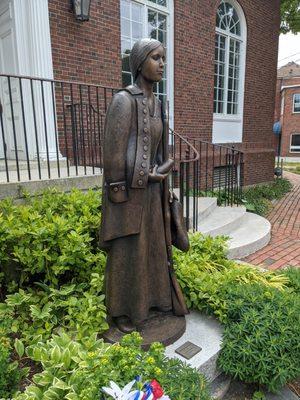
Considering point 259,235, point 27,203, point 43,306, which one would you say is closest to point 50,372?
point 43,306

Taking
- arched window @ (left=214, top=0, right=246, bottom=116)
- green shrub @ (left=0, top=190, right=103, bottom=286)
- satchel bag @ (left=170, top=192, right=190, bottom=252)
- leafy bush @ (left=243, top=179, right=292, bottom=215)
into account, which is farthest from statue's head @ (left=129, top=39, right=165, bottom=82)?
arched window @ (left=214, top=0, right=246, bottom=116)

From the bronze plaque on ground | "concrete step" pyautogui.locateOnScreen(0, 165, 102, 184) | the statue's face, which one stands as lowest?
the bronze plaque on ground

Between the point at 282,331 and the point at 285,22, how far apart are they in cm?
1368

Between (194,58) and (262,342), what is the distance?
269 inches

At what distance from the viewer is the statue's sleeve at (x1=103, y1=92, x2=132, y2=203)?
1829 millimetres

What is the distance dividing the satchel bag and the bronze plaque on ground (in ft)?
2.12

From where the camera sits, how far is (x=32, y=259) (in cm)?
259

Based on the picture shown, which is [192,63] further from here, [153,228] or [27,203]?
[153,228]

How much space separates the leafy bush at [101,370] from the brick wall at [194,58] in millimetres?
4399

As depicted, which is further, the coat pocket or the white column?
the white column

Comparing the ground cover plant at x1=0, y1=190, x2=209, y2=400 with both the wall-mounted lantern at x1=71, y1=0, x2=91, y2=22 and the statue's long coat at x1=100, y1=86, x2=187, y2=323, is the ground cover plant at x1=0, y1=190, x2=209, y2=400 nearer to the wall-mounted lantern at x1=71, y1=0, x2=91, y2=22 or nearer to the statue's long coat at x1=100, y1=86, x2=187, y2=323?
the statue's long coat at x1=100, y1=86, x2=187, y2=323

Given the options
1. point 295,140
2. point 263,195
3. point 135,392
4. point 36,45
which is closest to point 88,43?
point 36,45

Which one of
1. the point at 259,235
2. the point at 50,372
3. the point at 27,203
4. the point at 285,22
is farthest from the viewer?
the point at 285,22

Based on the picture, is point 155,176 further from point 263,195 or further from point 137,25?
point 263,195
